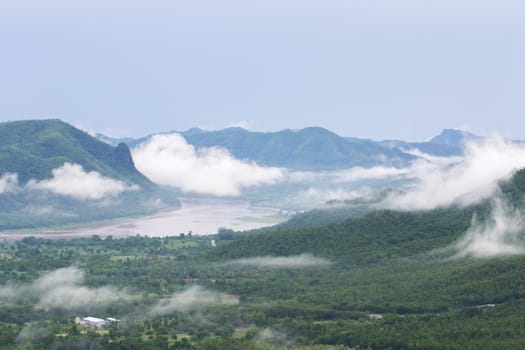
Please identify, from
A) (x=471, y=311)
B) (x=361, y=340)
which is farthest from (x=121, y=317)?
(x=471, y=311)

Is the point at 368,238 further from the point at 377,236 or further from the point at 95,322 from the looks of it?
the point at 95,322

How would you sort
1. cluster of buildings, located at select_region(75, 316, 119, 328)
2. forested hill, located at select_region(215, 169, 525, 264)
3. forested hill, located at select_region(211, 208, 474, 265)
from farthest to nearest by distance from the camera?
1. forested hill, located at select_region(215, 169, 525, 264)
2. forested hill, located at select_region(211, 208, 474, 265)
3. cluster of buildings, located at select_region(75, 316, 119, 328)

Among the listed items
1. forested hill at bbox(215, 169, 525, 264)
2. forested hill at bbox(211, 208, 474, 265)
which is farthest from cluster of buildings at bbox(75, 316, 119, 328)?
forested hill at bbox(215, 169, 525, 264)

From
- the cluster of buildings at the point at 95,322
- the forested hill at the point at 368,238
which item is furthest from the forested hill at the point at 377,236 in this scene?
the cluster of buildings at the point at 95,322

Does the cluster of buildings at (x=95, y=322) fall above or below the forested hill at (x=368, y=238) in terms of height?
below

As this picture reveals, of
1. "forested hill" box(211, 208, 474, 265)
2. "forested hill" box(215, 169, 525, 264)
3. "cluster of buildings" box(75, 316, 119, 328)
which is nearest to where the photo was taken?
"cluster of buildings" box(75, 316, 119, 328)

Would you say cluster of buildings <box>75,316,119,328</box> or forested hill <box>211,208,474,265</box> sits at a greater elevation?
forested hill <box>211,208,474,265</box>

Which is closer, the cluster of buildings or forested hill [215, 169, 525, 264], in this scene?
the cluster of buildings

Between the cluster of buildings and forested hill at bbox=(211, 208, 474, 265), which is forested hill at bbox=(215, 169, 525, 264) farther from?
the cluster of buildings

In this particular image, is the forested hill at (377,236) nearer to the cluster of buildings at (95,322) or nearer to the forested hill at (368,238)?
the forested hill at (368,238)

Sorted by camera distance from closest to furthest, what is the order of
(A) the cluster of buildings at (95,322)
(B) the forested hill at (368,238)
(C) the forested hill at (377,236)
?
(A) the cluster of buildings at (95,322), (B) the forested hill at (368,238), (C) the forested hill at (377,236)
